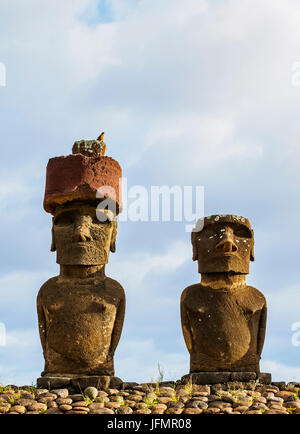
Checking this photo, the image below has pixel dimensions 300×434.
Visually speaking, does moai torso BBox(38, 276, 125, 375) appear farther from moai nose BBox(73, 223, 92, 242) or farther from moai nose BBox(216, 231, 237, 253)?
moai nose BBox(216, 231, 237, 253)

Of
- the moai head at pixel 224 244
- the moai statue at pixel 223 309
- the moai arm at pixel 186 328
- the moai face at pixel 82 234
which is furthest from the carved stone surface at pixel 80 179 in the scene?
the moai arm at pixel 186 328

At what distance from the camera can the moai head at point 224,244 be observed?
9445 millimetres

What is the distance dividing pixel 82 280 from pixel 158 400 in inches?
92.6

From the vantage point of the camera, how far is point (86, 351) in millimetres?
9008

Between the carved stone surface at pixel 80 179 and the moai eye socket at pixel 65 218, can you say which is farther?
the moai eye socket at pixel 65 218

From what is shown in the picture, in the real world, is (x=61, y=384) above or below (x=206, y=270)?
below

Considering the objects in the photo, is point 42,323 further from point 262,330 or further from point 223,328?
point 262,330

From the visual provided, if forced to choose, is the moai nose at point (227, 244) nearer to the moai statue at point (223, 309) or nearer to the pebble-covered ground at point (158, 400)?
the moai statue at point (223, 309)

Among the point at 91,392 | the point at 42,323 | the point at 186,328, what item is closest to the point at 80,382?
the point at 91,392
